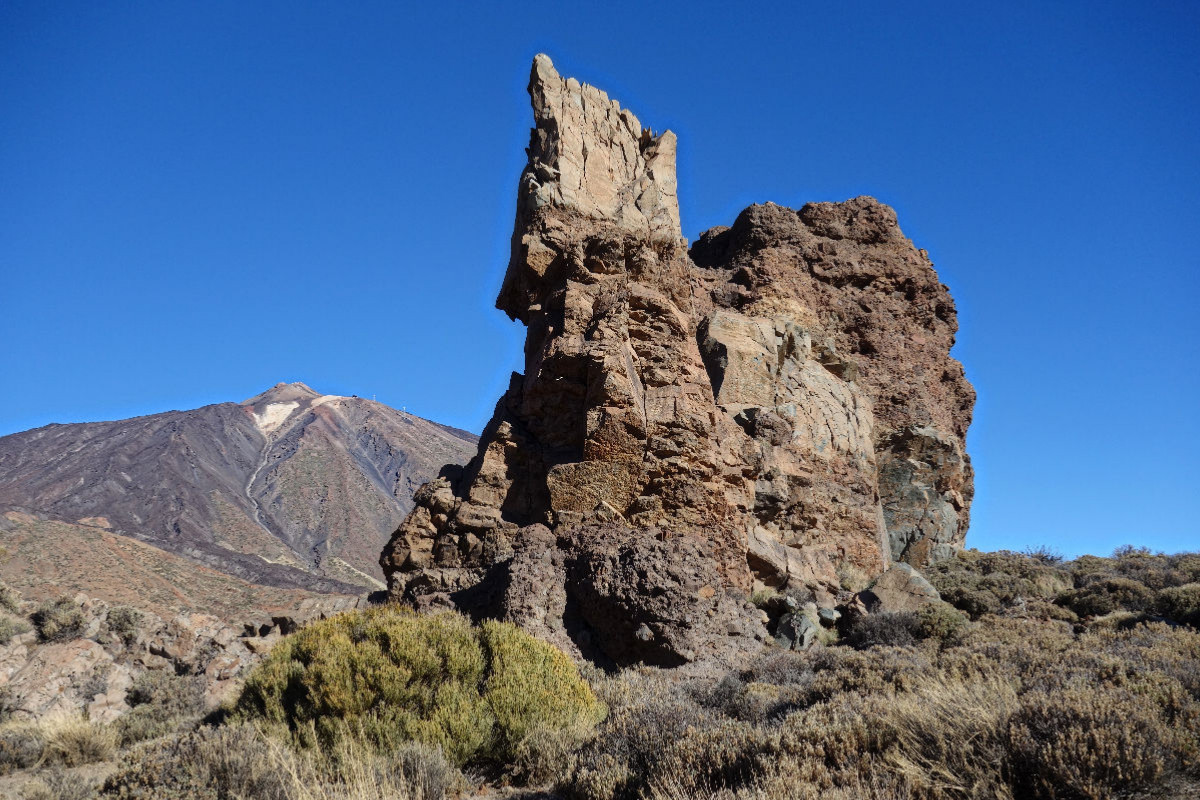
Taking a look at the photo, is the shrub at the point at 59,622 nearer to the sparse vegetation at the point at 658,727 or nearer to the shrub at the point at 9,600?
the shrub at the point at 9,600

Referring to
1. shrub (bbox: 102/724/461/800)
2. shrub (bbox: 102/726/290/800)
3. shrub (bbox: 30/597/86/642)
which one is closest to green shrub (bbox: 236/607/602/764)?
shrub (bbox: 102/724/461/800)

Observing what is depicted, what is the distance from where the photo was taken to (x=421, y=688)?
21.0ft

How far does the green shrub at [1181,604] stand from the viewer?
1131 cm

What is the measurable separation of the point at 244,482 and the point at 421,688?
267ft

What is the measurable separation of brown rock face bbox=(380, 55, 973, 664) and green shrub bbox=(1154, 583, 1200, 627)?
16.8 ft

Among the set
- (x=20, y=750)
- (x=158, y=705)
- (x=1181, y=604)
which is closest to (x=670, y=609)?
(x=158, y=705)

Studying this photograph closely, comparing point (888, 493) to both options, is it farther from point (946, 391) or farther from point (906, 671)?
point (906, 671)

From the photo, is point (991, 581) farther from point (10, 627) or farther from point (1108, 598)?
point (10, 627)

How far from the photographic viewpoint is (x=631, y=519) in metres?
10.3

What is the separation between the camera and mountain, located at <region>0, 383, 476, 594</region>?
56469 millimetres

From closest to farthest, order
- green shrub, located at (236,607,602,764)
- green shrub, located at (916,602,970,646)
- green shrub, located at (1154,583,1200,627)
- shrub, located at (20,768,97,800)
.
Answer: shrub, located at (20,768,97,800) → green shrub, located at (236,607,602,764) → green shrub, located at (916,602,970,646) → green shrub, located at (1154,583,1200,627)

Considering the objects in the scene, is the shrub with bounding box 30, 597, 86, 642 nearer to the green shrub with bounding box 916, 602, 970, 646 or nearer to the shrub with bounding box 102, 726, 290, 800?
the shrub with bounding box 102, 726, 290, 800

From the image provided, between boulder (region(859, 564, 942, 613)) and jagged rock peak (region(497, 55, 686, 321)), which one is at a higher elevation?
jagged rock peak (region(497, 55, 686, 321))

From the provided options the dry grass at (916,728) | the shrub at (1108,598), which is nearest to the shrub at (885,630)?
the dry grass at (916,728)
